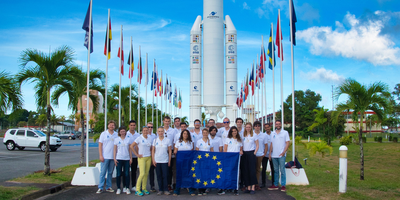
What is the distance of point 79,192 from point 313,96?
73.3 meters

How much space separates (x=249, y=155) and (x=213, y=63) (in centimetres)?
2654

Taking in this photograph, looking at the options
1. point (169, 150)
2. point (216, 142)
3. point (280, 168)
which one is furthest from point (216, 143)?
point (280, 168)

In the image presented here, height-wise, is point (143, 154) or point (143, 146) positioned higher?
point (143, 146)

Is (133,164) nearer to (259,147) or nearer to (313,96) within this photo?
(259,147)

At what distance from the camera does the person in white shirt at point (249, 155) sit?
359 inches

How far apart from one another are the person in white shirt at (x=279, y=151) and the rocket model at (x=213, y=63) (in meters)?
25.6

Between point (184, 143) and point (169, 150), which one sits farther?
point (184, 143)

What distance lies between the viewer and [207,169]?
29.9 ft

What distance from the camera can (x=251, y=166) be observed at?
30.1 feet

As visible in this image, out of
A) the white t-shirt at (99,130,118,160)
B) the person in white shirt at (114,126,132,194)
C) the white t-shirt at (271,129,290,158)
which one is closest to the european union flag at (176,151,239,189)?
the white t-shirt at (271,129,290,158)

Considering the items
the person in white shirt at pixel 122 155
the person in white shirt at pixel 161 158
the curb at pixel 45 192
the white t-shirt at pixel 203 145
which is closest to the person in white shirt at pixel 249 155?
the white t-shirt at pixel 203 145

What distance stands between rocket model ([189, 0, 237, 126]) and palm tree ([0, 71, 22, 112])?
86.6 feet

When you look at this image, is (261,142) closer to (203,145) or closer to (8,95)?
(203,145)

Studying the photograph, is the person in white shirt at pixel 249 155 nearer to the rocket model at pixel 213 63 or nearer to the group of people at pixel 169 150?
the group of people at pixel 169 150
